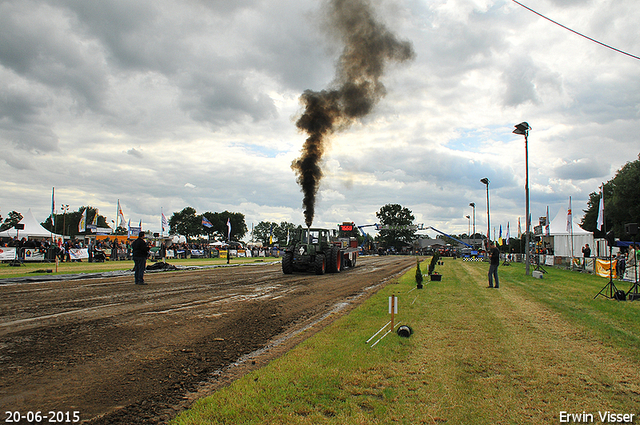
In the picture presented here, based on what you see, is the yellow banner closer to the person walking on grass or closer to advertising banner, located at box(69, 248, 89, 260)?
the person walking on grass

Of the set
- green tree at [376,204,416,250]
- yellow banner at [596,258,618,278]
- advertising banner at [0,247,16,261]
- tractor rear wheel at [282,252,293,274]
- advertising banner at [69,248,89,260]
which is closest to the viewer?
yellow banner at [596,258,618,278]

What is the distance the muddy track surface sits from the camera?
380 centimetres

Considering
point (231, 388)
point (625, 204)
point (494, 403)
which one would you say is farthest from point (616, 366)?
point (625, 204)

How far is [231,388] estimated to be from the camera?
412cm

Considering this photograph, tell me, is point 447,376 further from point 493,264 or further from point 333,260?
point 333,260

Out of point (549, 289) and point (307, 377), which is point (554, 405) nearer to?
point (307, 377)

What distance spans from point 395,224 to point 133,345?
447 ft

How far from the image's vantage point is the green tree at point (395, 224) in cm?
13188


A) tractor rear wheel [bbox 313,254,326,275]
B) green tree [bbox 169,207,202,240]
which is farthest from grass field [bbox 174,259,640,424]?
green tree [bbox 169,207,202,240]

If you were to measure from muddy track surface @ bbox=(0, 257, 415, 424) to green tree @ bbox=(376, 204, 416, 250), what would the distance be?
123330 millimetres

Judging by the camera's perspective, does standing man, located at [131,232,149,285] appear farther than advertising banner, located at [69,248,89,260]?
No

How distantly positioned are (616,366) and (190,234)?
121 metres

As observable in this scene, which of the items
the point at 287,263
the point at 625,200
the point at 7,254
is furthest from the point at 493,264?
the point at 625,200

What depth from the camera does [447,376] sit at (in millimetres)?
4609
